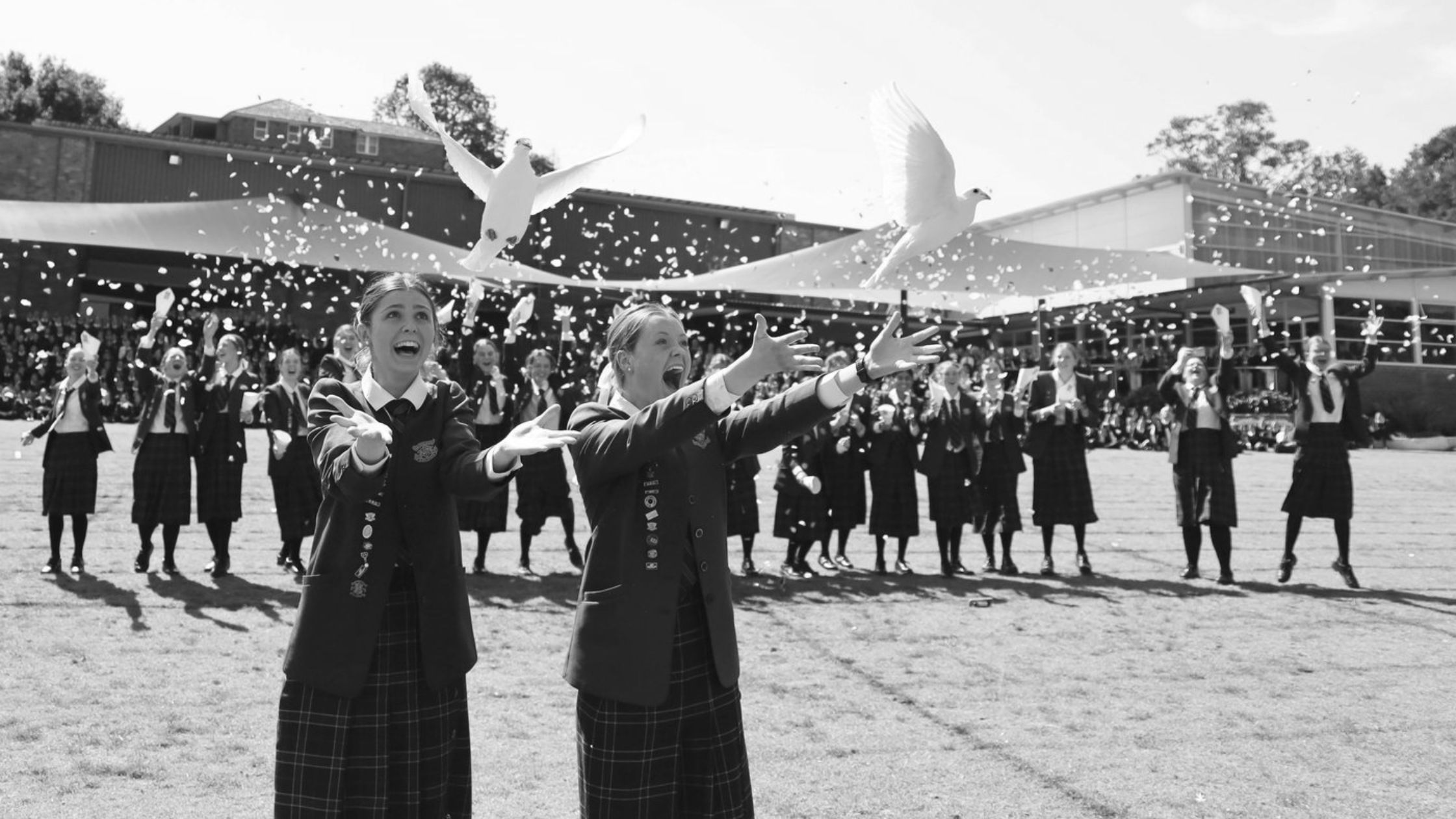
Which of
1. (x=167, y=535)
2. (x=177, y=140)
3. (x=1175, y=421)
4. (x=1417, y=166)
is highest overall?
(x=1417, y=166)

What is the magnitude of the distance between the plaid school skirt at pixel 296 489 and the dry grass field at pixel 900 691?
44 cm

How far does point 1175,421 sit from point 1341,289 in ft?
74.5

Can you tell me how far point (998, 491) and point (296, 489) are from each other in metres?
5.66

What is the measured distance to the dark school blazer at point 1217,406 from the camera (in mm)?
9203

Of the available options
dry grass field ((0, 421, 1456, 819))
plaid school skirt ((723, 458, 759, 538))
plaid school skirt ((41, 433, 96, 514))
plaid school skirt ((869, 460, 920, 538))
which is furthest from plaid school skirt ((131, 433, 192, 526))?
plaid school skirt ((869, 460, 920, 538))

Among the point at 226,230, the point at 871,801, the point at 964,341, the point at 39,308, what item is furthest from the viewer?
the point at 964,341

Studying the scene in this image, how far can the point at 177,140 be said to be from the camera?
28.9 meters

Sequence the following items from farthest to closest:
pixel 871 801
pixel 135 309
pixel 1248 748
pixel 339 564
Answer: pixel 135 309
pixel 1248 748
pixel 871 801
pixel 339 564

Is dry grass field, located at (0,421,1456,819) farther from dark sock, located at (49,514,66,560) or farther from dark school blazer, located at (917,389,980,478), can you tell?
dark school blazer, located at (917,389,980,478)

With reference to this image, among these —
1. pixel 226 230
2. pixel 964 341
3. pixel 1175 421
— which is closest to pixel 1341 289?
pixel 964 341

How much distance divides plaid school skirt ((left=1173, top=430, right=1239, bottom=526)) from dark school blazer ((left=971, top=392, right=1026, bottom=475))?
129 centimetres

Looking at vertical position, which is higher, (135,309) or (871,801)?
(135,309)

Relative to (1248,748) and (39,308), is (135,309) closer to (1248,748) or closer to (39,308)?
(39,308)

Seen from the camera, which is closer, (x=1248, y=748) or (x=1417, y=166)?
(x=1248, y=748)
